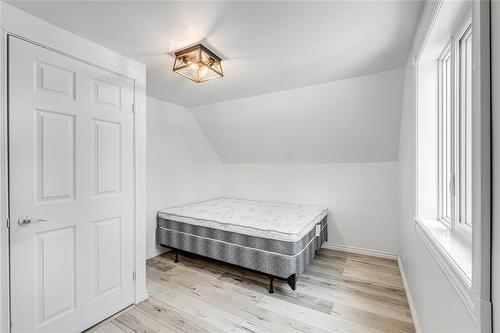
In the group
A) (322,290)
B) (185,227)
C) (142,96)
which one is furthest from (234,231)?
(142,96)

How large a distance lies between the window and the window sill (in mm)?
70

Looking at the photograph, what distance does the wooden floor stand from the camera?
6.08 ft

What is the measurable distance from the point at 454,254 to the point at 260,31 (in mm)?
1750

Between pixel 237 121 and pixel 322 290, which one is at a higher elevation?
pixel 237 121

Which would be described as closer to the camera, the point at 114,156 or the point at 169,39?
the point at 169,39

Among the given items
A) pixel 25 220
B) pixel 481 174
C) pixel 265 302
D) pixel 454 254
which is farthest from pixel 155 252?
pixel 481 174

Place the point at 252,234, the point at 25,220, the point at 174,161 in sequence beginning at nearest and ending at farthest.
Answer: the point at 25,220, the point at 252,234, the point at 174,161

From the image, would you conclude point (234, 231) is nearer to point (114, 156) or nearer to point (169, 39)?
point (114, 156)

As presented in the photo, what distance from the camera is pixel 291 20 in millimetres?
1582

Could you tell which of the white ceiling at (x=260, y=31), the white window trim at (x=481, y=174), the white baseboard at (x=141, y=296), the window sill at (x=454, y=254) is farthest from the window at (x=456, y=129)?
the white baseboard at (x=141, y=296)

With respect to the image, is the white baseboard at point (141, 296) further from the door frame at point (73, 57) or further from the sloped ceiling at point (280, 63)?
the sloped ceiling at point (280, 63)

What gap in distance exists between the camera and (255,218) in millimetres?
2873

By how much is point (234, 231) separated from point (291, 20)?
2.02m

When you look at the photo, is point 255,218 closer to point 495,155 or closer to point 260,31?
point 260,31
